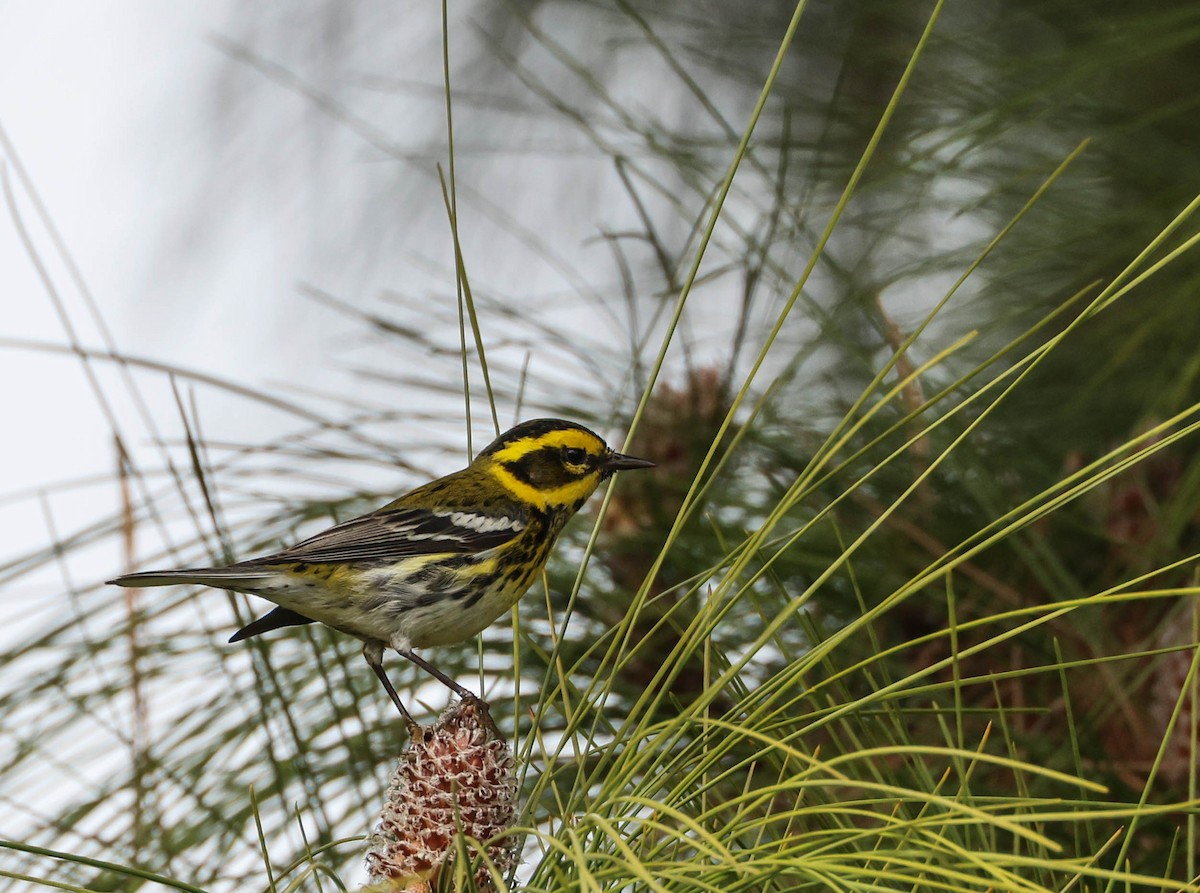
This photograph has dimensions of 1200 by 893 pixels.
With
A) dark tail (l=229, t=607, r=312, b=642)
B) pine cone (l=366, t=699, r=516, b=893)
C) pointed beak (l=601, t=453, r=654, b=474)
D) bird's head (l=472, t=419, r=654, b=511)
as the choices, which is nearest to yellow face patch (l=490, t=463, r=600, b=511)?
bird's head (l=472, t=419, r=654, b=511)

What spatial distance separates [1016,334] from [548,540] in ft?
3.65

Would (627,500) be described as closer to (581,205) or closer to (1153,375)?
(1153,375)

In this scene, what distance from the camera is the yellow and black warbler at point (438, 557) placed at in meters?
1.70

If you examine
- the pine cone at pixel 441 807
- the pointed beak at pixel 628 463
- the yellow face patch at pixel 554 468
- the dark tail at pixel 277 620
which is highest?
the yellow face patch at pixel 554 468

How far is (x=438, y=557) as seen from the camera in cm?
185

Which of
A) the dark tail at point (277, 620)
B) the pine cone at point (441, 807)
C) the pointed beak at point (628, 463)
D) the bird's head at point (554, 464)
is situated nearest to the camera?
the pine cone at point (441, 807)

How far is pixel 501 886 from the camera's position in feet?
2.85

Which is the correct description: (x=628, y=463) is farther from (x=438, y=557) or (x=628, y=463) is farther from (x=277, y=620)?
(x=277, y=620)

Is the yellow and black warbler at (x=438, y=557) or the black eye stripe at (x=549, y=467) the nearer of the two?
the yellow and black warbler at (x=438, y=557)

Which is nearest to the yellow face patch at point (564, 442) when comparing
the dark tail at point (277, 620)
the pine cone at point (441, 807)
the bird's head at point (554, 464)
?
the bird's head at point (554, 464)

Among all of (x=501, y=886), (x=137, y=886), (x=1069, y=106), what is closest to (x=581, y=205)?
(x=1069, y=106)

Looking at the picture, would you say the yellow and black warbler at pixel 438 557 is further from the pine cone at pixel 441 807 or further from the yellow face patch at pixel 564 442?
the pine cone at pixel 441 807

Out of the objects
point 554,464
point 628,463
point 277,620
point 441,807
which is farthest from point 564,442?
point 441,807

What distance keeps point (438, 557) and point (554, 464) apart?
0.86ft
